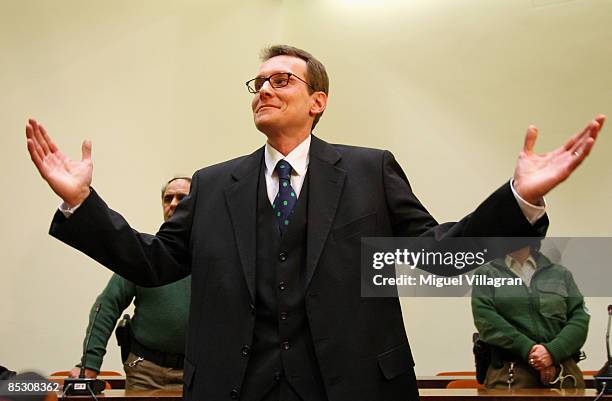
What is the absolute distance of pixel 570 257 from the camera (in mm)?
3330

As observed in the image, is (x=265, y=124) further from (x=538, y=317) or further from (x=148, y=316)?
(x=538, y=317)

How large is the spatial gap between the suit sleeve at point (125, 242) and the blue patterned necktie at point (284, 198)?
0.91 ft

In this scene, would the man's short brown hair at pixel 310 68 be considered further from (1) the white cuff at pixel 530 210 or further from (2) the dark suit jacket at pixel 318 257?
(1) the white cuff at pixel 530 210

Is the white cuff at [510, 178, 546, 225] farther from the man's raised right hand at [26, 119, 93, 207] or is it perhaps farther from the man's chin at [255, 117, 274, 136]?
the man's raised right hand at [26, 119, 93, 207]

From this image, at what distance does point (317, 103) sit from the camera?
90.0 inches

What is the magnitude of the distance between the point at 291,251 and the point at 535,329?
6.72 feet

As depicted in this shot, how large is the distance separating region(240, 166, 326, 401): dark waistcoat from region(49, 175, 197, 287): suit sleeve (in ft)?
0.88

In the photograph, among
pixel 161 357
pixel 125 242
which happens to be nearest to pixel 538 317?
pixel 161 357

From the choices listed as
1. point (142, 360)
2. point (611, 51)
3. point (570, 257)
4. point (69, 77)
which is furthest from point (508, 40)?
point (142, 360)

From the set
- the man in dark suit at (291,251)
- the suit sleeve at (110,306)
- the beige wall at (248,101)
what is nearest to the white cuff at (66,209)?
the man in dark suit at (291,251)

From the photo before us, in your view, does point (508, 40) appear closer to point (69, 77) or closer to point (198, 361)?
point (69, 77)

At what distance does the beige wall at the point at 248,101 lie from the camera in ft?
16.4

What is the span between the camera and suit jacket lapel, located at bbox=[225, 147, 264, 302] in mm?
1900

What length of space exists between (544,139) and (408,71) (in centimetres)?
119
